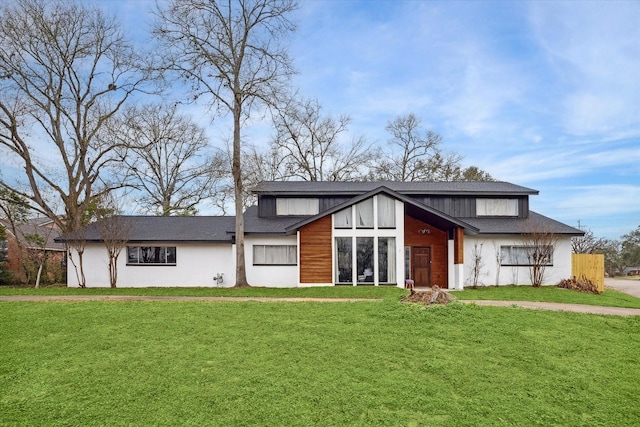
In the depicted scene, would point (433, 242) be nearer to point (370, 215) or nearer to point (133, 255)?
point (370, 215)

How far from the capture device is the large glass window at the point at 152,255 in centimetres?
1989

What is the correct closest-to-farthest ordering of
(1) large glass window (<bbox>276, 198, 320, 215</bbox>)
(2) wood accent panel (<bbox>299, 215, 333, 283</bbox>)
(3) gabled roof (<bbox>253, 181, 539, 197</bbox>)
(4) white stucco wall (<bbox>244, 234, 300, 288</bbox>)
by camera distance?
1. (2) wood accent panel (<bbox>299, 215, 333, 283</bbox>)
2. (4) white stucco wall (<bbox>244, 234, 300, 288</bbox>)
3. (3) gabled roof (<bbox>253, 181, 539, 197</bbox>)
4. (1) large glass window (<bbox>276, 198, 320, 215</bbox>)

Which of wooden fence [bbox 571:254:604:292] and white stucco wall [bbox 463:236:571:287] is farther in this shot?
white stucco wall [bbox 463:236:571:287]

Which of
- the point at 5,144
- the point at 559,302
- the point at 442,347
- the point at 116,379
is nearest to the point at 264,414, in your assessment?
the point at 116,379

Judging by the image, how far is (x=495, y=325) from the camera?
338 inches

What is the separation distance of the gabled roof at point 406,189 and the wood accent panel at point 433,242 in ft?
7.20

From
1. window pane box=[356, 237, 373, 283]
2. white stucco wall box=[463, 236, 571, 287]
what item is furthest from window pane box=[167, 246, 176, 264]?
white stucco wall box=[463, 236, 571, 287]

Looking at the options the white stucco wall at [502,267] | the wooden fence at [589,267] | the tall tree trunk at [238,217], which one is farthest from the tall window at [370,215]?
the wooden fence at [589,267]

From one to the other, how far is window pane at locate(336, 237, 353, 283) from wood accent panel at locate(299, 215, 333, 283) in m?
0.35

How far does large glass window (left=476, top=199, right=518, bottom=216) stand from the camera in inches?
869

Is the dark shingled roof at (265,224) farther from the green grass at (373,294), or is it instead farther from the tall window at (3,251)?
the tall window at (3,251)

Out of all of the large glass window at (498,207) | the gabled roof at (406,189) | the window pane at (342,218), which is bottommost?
the window pane at (342,218)

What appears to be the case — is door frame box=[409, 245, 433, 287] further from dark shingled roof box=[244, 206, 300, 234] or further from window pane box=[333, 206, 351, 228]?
dark shingled roof box=[244, 206, 300, 234]

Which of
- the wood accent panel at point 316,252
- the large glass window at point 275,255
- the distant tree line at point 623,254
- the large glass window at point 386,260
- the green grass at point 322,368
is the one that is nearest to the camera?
the green grass at point 322,368
